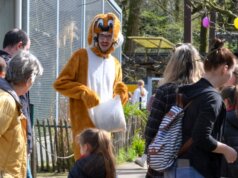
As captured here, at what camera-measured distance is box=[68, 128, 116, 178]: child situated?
18.1 feet

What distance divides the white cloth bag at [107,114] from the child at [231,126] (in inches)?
42.9

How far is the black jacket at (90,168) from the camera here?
18.1ft

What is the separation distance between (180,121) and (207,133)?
0.84 ft

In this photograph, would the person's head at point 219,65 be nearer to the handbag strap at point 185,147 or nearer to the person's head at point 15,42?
the handbag strap at point 185,147

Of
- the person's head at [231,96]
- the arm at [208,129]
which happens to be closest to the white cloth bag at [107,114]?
the person's head at [231,96]

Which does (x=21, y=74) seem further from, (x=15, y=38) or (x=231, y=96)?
(x=231, y=96)

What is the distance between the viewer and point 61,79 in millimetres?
7008

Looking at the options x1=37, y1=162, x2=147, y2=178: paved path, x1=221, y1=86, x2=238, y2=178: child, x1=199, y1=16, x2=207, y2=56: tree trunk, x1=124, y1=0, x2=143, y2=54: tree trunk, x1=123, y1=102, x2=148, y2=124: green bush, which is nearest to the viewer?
x1=221, y1=86, x2=238, y2=178: child

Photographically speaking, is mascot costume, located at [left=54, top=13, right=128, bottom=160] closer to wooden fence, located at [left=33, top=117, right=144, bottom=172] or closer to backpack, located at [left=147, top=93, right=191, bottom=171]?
backpack, located at [left=147, top=93, right=191, bottom=171]

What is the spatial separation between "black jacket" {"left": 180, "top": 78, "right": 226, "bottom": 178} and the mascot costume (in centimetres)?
208

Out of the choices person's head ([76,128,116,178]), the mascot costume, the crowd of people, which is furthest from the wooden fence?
person's head ([76,128,116,178])

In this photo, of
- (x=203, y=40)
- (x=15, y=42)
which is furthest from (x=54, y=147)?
(x=203, y=40)

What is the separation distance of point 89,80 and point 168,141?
235cm

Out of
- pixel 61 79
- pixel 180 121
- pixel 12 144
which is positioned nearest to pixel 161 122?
pixel 180 121
